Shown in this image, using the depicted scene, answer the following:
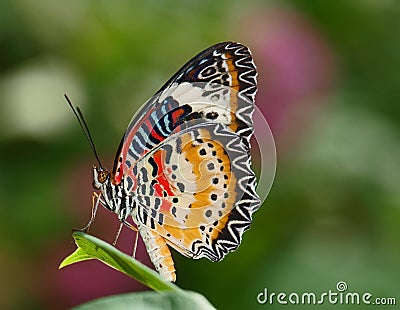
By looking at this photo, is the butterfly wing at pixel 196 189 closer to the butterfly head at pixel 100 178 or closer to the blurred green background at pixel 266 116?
the butterfly head at pixel 100 178

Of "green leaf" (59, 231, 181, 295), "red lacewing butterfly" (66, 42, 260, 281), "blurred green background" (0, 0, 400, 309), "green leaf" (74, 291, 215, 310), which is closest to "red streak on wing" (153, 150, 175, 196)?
"red lacewing butterfly" (66, 42, 260, 281)

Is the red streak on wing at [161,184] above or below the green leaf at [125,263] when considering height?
above

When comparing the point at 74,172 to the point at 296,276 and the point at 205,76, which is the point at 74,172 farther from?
the point at 205,76

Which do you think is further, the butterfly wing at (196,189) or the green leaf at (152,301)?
the butterfly wing at (196,189)

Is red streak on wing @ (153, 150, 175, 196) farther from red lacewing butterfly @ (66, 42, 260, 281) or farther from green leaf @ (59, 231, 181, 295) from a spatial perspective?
green leaf @ (59, 231, 181, 295)

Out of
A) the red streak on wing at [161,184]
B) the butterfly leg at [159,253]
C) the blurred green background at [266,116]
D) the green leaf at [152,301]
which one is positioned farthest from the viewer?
the blurred green background at [266,116]

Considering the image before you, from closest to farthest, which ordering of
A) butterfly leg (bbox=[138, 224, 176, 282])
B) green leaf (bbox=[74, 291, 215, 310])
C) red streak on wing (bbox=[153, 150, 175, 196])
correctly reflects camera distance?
green leaf (bbox=[74, 291, 215, 310]) < butterfly leg (bbox=[138, 224, 176, 282]) < red streak on wing (bbox=[153, 150, 175, 196])

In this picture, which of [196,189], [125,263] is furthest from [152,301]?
[196,189]

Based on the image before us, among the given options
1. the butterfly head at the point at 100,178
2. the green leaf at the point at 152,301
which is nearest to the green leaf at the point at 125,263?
the green leaf at the point at 152,301
